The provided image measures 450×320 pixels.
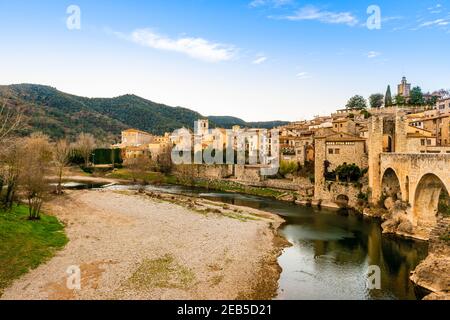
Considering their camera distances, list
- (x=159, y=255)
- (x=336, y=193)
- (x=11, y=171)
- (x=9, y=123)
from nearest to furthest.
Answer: (x=159, y=255) → (x=9, y=123) → (x=11, y=171) → (x=336, y=193)

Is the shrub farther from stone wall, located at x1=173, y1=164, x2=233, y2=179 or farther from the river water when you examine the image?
the river water

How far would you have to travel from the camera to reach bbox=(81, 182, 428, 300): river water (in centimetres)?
1695

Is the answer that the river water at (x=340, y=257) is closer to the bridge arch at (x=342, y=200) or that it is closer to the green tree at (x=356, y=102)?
the bridge arch at (x=342, y=200)

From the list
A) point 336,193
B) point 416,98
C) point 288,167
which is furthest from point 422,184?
point 416,98

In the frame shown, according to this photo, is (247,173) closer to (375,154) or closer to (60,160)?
(375,154)

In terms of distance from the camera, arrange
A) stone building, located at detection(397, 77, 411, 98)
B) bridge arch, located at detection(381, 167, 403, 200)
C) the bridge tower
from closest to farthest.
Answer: bridge arch, located at detection(381, 167, 403, 200) → the bridge tower → stone building, located at detection(397, 77, 411, 98)

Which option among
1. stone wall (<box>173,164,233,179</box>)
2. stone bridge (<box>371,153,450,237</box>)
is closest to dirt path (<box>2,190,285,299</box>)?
stone bridge (<box>371,153,450,237</box>)

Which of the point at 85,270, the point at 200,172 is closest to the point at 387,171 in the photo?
the point at 85,270

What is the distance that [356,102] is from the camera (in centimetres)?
8600

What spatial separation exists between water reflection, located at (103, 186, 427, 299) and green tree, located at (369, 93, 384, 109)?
62113 mm

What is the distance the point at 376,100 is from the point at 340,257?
75478 millimetres

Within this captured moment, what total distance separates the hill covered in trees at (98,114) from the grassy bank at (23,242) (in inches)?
2509

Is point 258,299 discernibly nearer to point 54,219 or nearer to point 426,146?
point 54,219

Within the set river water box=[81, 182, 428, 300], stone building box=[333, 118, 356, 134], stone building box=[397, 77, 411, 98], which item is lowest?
river water box=[81, 182, 428, 300]
